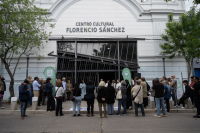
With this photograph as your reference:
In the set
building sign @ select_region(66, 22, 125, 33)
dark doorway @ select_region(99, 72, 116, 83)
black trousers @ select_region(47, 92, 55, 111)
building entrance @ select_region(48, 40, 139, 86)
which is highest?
building sign @ select_region(66, 22, 125, 33)

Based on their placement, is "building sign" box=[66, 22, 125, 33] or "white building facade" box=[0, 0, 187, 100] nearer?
"white building facade" box=[0, 0, 187, 100]

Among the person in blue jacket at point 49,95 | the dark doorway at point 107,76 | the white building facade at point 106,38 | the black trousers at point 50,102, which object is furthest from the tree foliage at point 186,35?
the black trousers at point 50,102

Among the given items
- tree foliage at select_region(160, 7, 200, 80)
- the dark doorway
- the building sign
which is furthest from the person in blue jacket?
tree foliage at select_region(160, 7, 200, 80)

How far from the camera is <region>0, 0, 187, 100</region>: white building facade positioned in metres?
14.3

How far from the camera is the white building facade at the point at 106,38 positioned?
46.8ft

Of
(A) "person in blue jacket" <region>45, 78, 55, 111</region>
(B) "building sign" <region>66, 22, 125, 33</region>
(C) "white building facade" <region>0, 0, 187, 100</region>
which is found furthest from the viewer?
(B) "building sign" <region>66, 22, 125, 33</region>

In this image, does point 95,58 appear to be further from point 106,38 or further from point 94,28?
point 94,28

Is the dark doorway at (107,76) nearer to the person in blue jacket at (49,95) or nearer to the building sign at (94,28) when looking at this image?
the building sign at (94,28)

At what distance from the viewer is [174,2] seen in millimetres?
15086

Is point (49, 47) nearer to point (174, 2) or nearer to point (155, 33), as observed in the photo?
point (155, 33)

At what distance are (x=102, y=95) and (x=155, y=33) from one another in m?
9.88

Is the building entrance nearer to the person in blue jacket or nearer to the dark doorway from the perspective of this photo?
the dark doorway

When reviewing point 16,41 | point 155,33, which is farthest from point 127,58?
point 16,41

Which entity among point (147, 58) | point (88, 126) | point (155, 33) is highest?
point (155, 33)
